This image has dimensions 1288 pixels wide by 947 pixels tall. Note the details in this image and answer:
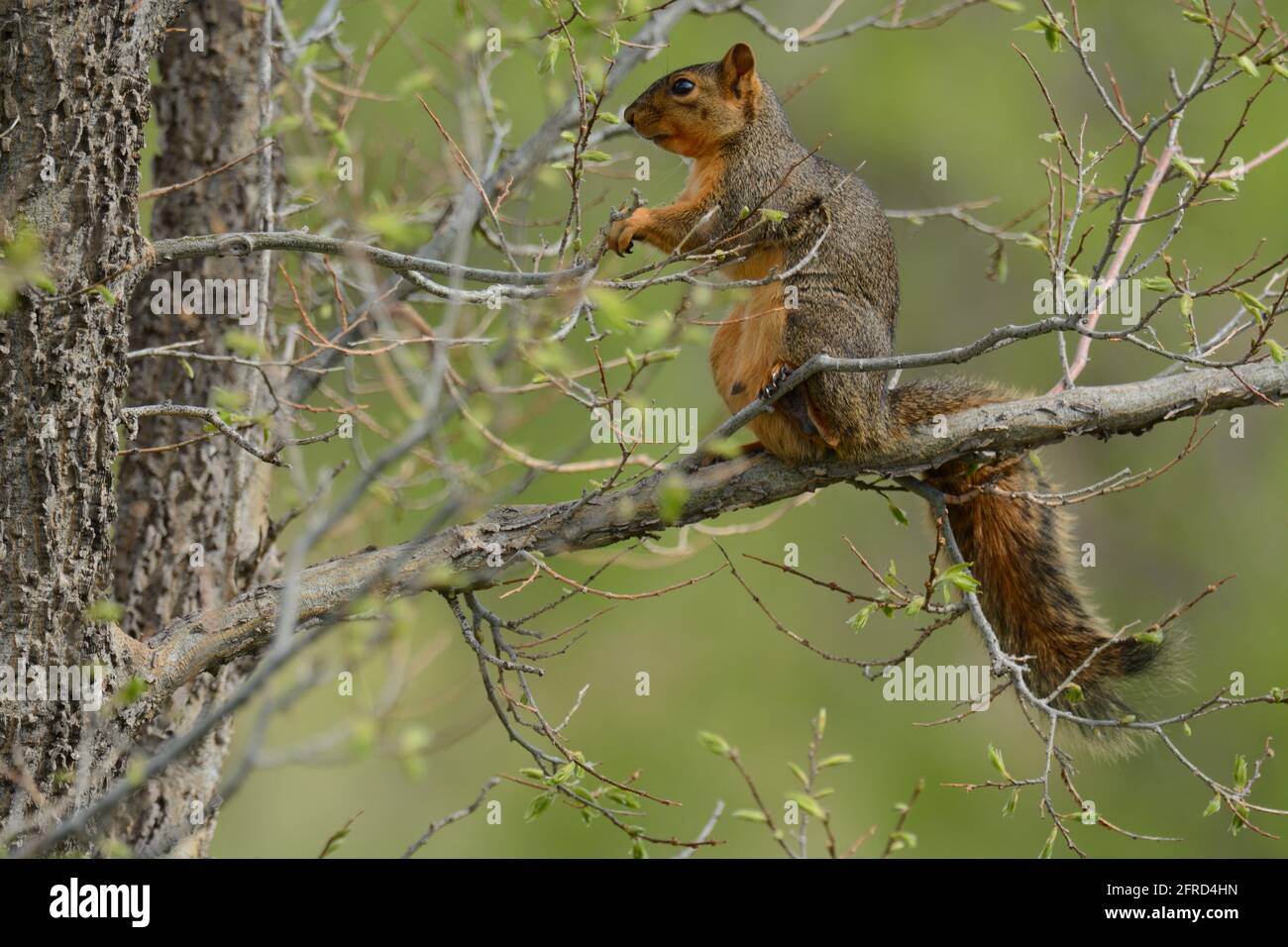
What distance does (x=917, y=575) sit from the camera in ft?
25.7

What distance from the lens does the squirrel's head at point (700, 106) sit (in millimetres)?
3092

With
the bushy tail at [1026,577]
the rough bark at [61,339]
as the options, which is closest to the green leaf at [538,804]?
the rough bark at [61,339]

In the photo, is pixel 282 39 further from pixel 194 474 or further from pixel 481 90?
pixel 194 474

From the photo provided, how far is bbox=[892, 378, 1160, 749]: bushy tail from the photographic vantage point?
2.79 m

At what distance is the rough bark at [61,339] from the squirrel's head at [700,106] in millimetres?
1237

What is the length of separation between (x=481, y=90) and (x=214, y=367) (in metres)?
0.88

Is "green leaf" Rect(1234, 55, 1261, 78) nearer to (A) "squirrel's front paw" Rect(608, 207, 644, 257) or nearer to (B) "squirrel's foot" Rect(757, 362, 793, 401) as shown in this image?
(B) "squirrel's foot" Rect(757, 362, 793, 401)

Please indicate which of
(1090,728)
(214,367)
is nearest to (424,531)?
(1090,728)

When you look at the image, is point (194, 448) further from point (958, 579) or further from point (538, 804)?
point (958, 579)

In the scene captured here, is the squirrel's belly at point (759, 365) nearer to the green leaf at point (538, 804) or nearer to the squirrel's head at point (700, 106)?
the squirrel's head at point (700, 106)

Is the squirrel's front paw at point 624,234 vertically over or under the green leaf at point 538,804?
over

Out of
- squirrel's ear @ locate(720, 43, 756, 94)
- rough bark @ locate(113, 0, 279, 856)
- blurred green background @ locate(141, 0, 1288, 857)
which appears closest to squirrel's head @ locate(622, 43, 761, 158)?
squirrel's ear @ locate(720, 43, 756, 94)

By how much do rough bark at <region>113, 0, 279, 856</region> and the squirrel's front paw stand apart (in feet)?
2.63

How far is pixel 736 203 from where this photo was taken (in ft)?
9.84
